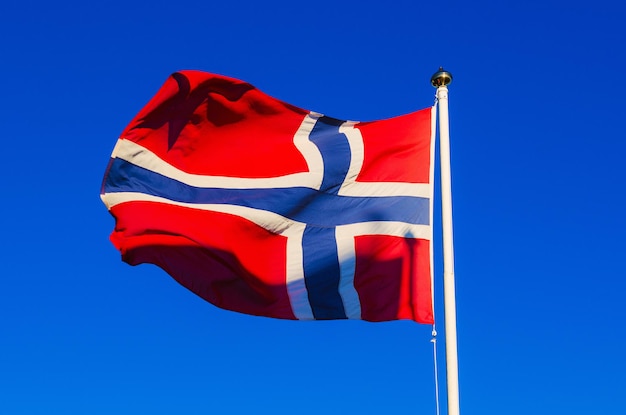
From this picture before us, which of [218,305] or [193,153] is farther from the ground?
[193,153]

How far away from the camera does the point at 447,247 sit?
436 inches

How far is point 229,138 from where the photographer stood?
47.1ft

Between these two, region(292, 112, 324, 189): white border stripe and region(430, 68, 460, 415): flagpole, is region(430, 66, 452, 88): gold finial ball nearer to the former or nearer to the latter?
region(430, 68, 460, 415): flagpole

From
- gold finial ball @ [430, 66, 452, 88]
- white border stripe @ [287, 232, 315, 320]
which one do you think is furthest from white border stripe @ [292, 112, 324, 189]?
gold finial ball @ [430, 66, 452, 88]

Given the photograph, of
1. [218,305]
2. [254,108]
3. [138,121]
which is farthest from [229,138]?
[218,305]

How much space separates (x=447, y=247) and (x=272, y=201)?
358 centimetres

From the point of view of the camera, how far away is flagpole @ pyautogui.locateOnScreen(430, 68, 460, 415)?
10.3m

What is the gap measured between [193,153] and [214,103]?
0.83m

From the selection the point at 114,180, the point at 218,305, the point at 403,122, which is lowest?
the point at 218,305

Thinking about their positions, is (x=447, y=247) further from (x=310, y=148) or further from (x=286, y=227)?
(x=310, y=148)

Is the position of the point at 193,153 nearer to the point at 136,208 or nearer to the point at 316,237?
the point at 136,208

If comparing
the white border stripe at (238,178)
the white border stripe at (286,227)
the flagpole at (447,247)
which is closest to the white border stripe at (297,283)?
the white border stripe at (286,227)

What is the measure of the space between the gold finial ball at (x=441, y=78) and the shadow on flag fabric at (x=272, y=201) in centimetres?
57

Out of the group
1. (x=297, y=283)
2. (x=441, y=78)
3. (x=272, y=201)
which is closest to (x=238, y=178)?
(x=272, y=201)
